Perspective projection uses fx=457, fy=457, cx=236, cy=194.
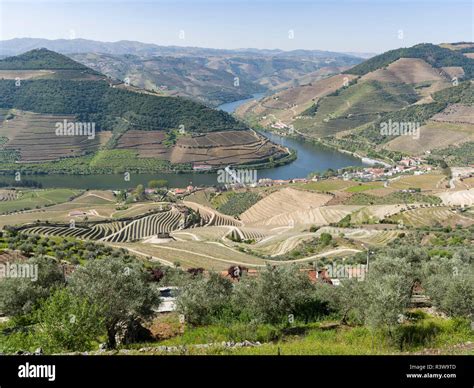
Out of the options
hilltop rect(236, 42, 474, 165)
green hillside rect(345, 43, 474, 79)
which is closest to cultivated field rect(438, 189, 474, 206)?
hilltop rect(236, 42, 474, 165)

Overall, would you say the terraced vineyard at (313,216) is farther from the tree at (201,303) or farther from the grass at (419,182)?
the tree at (201,303)

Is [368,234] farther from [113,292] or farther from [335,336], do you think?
[113,292]

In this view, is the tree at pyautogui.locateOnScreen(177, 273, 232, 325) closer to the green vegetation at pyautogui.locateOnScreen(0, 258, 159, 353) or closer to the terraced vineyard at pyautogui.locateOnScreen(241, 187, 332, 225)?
the green vegetation at pyautogui.locateOnScreen(0, 258, 159, 353)

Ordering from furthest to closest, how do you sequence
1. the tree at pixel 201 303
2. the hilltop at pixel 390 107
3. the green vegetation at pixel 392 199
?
the hilltop at pixel 390 107
the green vegetation at pixel 392 199
the tree at pixel 201 303

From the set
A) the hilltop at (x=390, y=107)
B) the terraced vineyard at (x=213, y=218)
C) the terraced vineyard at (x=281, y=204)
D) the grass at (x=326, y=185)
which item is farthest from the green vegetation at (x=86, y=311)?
→ the hilltop at (x=390, y=107)

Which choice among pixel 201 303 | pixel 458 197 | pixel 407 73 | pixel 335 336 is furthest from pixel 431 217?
pixel 407 73
